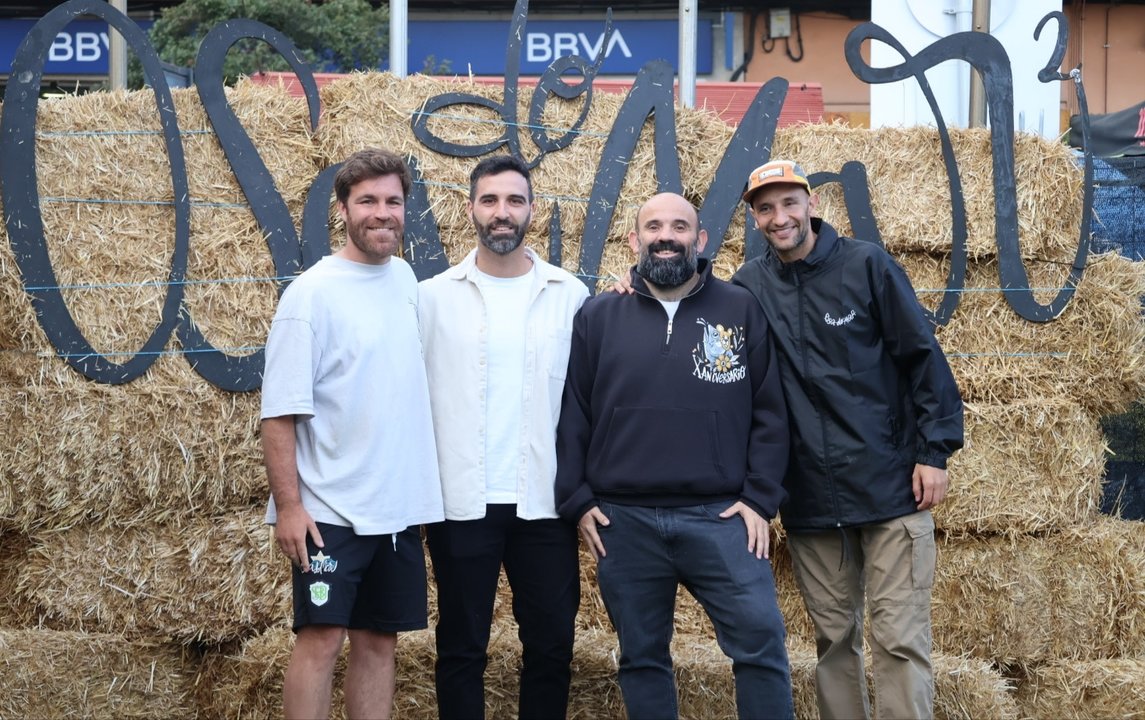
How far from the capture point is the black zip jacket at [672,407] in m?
4.29

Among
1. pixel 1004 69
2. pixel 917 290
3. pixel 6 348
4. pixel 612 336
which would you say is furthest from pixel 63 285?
pixel 1004 69

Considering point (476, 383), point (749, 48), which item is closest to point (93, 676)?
point (476, 383)

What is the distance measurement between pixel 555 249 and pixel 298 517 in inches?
86.1

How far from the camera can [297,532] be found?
4078 mm

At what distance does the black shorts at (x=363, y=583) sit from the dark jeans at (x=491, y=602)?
0.11 meters

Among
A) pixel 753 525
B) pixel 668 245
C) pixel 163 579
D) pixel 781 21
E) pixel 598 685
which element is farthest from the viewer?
pixel 781 21

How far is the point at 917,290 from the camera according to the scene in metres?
6.06

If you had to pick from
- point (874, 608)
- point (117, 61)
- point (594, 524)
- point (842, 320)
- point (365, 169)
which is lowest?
point (874, 608)

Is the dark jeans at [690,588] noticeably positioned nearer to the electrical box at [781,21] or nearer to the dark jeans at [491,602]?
the dark jeans at [491,602]

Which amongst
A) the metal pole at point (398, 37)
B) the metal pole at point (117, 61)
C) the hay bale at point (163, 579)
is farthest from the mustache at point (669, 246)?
the metal pole at point (117, 61)

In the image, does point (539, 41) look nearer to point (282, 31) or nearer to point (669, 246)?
point (282, 31)

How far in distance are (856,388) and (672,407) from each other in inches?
25.7

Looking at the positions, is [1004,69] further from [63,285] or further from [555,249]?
[63,285]

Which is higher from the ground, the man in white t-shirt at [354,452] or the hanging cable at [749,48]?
the hanging cable at [749,48]
